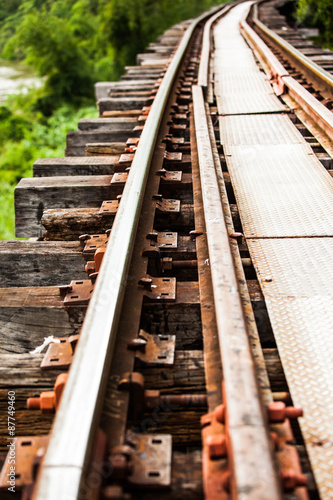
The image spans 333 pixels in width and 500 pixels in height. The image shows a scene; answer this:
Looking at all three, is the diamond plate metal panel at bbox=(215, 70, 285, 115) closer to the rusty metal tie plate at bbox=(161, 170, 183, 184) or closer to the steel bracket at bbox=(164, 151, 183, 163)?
the steel bracket at bbox=(164, 151, 183, 163)

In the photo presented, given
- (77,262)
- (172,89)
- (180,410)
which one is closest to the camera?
(180,410)

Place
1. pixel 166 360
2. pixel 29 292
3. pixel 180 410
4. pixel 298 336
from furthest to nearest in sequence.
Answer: pixel 29 292 < pixel 298 336 < pixel 166 360 < pixel 180 410

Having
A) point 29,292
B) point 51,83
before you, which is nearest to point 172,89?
point 29,292

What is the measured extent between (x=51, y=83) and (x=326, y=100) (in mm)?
20885

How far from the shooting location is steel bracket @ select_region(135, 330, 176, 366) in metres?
1.58

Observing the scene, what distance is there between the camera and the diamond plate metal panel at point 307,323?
55.5 inches

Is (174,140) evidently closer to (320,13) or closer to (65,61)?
(320,13)

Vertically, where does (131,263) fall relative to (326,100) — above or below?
below

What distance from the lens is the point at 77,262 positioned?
2.33 m

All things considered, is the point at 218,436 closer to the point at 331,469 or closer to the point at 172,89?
the point at 331,469

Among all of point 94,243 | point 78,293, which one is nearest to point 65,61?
point 94,243

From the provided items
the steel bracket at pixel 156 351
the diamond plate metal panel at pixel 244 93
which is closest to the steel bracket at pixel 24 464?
the steel bracket at pixel 156 351

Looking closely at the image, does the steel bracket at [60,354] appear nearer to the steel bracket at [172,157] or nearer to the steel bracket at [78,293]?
the steel bracket at [78,293]

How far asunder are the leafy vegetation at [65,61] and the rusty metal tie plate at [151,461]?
35.5ft
